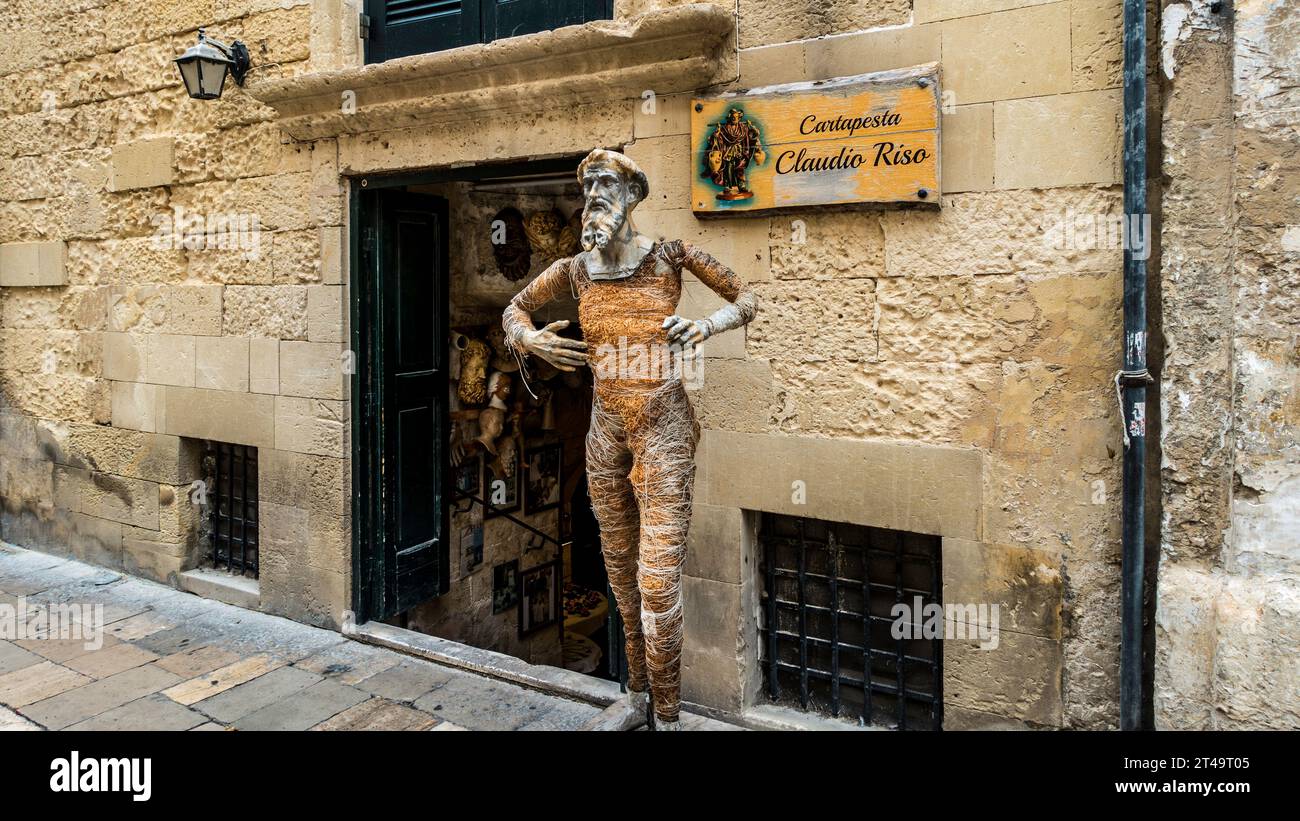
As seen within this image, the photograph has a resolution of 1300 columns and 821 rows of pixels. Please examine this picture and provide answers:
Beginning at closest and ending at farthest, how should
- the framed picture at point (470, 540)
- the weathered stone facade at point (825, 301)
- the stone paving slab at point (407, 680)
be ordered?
1. the weathered stone facade at point (825, 301)
2. the stone paving slab at point (407, 680)
3. the framed picture at point (470, 540)

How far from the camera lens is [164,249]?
19.5 feet

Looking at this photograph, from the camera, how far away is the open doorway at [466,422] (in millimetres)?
5258

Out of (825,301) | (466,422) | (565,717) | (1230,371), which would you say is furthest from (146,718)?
(1230,371)

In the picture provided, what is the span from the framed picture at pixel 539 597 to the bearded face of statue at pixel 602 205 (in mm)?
4397

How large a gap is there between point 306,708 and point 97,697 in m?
1.07

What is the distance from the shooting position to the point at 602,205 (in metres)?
3.03

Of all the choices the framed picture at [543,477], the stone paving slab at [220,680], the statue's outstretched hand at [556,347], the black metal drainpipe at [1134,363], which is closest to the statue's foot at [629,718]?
the statue's outstretched hand at [556,347]

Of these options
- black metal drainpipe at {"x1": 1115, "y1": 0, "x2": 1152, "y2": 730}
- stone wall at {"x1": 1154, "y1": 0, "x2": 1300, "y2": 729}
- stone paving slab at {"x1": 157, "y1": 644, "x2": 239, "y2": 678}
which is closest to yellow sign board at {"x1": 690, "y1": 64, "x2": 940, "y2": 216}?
black metal drainpipe at {"x1": 1115, "y1": 0, "x2": 1152, "y2": 730}

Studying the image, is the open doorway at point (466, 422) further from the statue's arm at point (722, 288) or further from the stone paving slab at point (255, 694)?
the statue's arm at point (722, 288)

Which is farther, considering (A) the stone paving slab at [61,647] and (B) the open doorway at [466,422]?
(B) the open doorway at [466,422]

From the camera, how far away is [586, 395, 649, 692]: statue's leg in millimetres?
3293

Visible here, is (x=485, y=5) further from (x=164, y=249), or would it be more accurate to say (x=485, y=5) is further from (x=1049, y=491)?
(x=1049, y=491)

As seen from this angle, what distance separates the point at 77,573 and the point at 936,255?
6.35 m

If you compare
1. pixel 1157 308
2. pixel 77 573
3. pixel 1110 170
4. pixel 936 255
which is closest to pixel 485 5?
pixel 936 255
